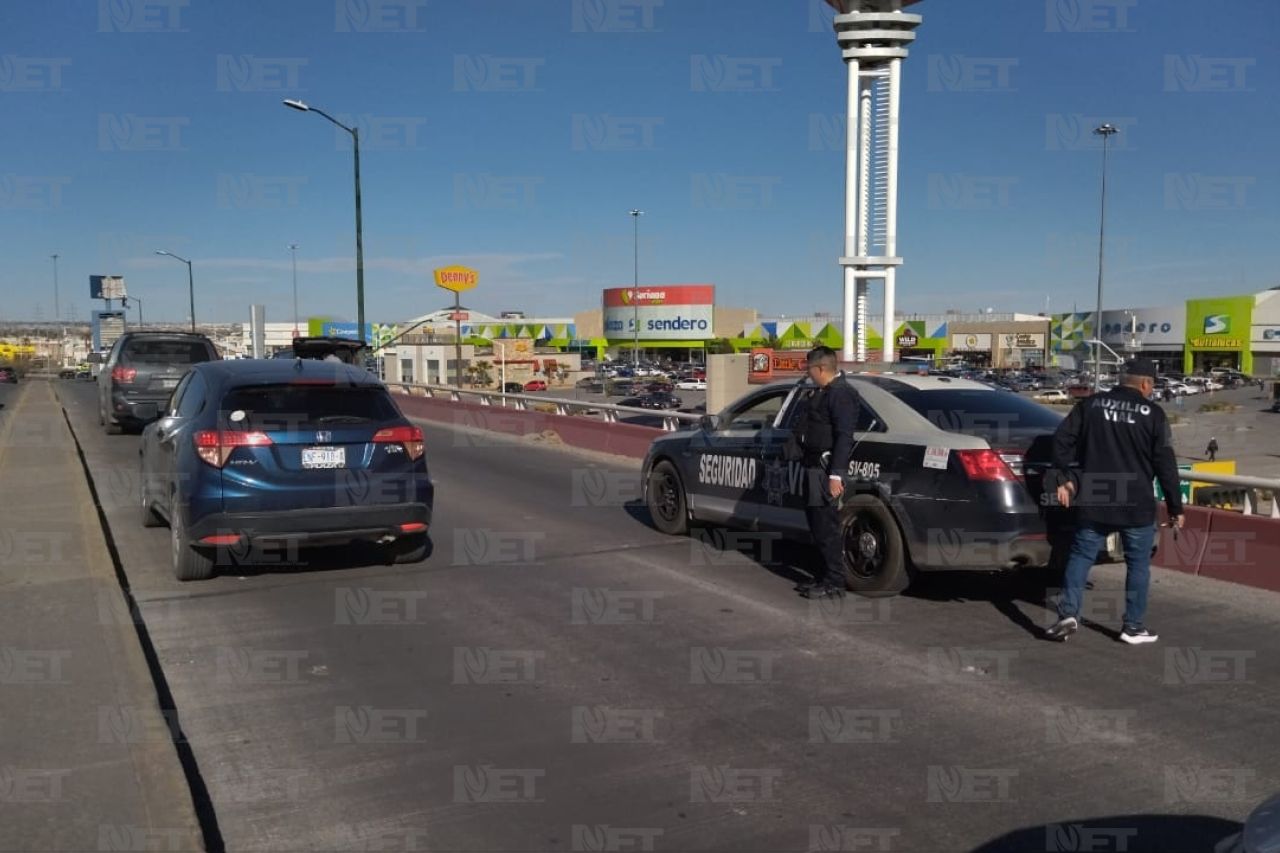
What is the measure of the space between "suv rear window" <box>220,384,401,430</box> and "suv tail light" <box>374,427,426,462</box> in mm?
152

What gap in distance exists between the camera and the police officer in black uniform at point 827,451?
23.8 ft

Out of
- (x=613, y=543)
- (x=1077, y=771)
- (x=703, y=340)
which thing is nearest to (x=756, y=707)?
(x=1077, y=771)

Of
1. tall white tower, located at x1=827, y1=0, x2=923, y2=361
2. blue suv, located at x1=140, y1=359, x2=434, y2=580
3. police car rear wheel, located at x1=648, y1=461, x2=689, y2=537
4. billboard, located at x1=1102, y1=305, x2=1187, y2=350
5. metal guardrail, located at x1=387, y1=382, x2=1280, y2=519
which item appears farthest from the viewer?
billboard, located at x1=1102, y1=305, x2=1187, y2=350

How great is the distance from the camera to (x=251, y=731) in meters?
5.06

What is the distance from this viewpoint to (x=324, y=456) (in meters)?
7.74

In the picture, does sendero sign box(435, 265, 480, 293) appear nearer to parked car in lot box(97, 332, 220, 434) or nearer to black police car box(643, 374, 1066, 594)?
parked car in lot box(97, 332, 220, 434)

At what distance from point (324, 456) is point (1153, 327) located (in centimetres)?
7620

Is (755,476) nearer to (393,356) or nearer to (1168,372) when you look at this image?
(393,356)

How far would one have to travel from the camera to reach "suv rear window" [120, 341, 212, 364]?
60.4 feet
